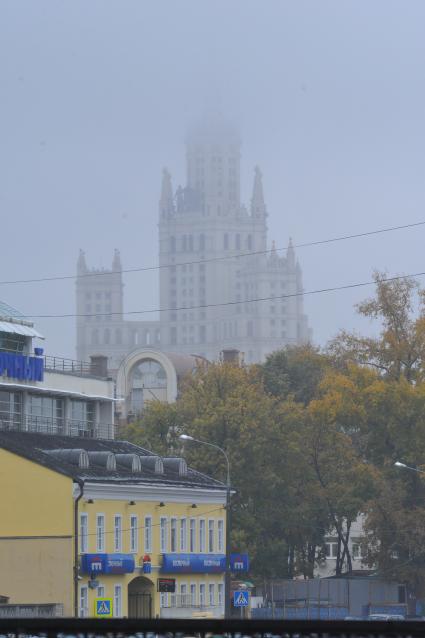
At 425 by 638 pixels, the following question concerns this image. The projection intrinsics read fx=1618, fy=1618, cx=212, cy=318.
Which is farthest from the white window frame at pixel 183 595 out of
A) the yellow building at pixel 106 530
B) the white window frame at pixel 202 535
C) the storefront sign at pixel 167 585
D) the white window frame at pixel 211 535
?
the white window frame at pixel 211 535

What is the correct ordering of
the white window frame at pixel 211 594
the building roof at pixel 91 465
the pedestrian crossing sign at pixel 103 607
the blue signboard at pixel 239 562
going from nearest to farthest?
the pedestrian crossing sign at pixel 103 607 → the building roof at pixel 91 465 → the blue signboard at pixel 239 562 → the white window frame at pixel 211 594

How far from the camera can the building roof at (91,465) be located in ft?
238

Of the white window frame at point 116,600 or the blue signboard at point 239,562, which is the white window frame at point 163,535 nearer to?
the blue signboard at point 239,562

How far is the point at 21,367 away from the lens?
292ft

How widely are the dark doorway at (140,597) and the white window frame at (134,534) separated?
1.52 meters

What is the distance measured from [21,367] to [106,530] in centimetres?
1657

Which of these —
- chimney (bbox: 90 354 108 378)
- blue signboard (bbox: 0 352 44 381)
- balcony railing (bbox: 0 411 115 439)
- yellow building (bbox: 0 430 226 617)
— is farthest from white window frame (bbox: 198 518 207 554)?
Result: chimney (bbox: 90 354 108 378)

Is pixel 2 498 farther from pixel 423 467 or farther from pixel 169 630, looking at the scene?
pixel 169 630

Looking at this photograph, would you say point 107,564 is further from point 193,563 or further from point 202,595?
point 202,595

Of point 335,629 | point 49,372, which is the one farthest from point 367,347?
point 335,629

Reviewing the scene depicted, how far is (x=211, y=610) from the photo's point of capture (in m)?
79.1

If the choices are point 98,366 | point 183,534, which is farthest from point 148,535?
point 98,366

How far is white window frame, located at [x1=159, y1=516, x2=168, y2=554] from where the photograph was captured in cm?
7938

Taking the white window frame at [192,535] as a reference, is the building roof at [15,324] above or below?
above
